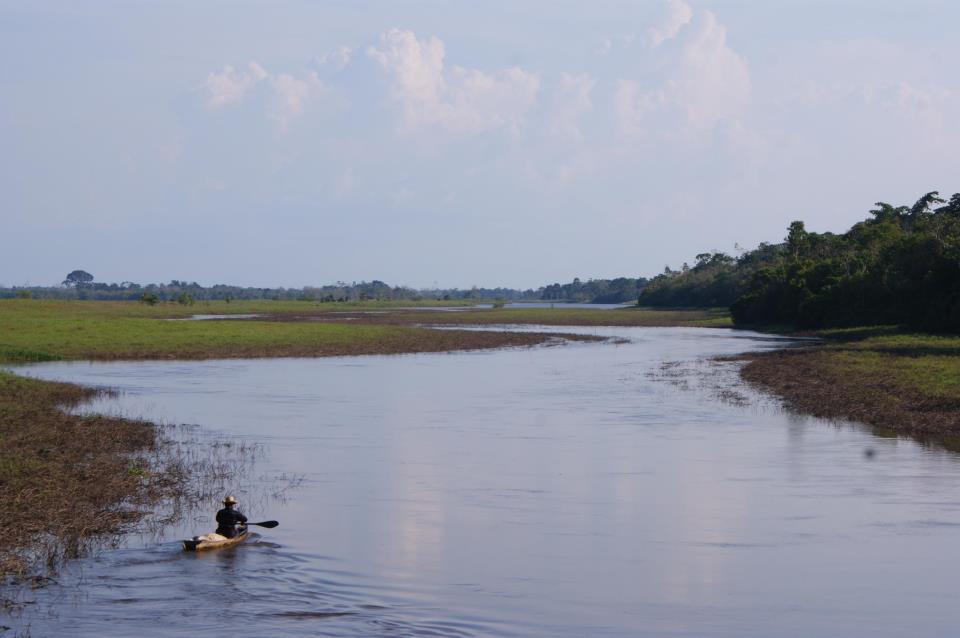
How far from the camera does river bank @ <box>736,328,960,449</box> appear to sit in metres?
27.8

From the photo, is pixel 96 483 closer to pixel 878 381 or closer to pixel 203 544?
pixel 203 544

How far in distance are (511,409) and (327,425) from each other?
22.1 feet

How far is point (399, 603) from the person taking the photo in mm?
12500

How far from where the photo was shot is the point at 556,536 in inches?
631

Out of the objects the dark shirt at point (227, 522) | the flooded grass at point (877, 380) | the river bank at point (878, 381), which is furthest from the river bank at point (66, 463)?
the flooded grass at point (877, 380)

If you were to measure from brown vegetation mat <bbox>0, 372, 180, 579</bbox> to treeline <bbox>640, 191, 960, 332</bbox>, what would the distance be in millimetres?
44611

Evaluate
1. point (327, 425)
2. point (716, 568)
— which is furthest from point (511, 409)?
point (716, 568)

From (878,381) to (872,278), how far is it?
39.8m

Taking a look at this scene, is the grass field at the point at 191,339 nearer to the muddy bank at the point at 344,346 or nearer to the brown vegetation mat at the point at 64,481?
the muddy bank at the point at 344,346

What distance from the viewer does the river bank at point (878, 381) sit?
27750mm

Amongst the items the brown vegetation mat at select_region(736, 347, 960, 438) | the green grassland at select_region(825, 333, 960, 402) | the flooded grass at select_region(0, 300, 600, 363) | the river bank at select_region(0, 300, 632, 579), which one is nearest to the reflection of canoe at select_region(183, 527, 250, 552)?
the river bank at select_region(0, 300, 632, 579)

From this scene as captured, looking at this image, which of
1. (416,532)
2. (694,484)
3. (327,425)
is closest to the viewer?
(416,532)

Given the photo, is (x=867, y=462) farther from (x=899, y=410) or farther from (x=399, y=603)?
(x=399, y=603)

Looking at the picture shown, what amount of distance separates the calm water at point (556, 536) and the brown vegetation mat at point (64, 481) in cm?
83
